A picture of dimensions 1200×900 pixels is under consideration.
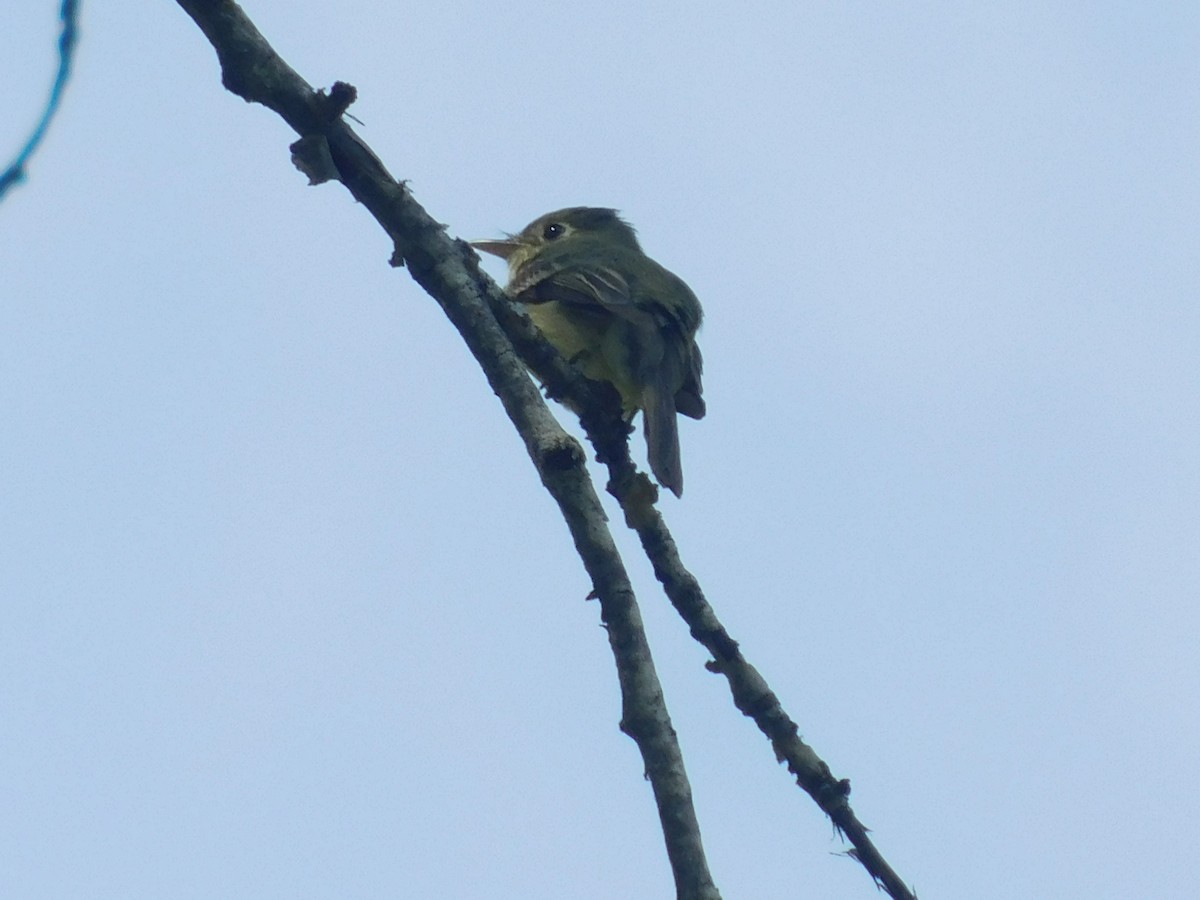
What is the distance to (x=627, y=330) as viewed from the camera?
24.5ft

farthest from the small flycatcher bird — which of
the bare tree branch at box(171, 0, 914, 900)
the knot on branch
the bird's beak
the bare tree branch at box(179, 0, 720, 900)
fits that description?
the knot on branch

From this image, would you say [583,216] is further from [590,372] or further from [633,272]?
[590,372]

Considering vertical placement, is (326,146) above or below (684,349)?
below

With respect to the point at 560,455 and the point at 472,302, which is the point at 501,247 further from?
the point at 560,455

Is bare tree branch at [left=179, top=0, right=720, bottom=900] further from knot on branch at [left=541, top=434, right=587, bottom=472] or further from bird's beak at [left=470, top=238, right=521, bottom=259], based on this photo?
bird's beak at [left=470, top=238, right=521, bottom=259]

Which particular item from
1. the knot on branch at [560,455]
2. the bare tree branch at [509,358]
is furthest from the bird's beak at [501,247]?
the knot on branch at [560,455]

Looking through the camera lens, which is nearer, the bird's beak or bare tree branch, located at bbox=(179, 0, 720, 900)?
bare tree branch, located at bbox=(179, 0, 720, 900)

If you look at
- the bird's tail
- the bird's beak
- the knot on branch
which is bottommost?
the knot on branch

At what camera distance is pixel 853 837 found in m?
3.79

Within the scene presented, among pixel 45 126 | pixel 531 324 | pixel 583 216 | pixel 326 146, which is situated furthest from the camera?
pixel 583 216

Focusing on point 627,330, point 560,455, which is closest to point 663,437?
point 627,330

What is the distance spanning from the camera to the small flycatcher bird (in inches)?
283

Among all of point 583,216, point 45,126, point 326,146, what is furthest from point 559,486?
point 583,216

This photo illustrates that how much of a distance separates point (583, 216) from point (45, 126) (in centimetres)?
846
